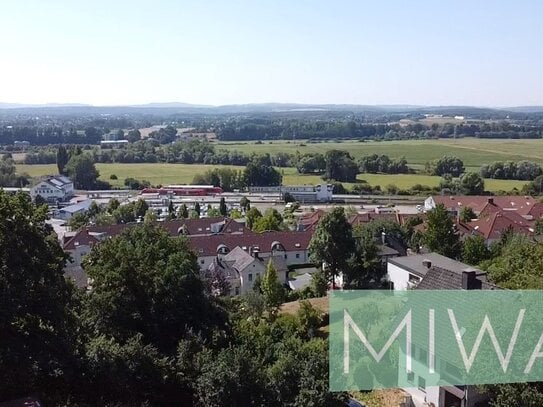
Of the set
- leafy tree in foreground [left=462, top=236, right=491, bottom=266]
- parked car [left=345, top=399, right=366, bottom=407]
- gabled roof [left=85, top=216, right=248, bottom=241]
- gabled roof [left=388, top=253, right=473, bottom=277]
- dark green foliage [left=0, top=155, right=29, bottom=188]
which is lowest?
dark green foliage [left=0, top=155, right=29, bottom=188]

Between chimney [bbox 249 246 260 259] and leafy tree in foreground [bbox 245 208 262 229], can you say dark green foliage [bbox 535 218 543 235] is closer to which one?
chimney [bbox 249 246 260 259]

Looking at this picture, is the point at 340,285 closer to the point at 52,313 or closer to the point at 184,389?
the point at 184,389

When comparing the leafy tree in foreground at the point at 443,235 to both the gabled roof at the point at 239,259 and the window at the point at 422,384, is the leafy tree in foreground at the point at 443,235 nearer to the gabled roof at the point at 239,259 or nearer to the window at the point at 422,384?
the gabled roof at the point at 239,259

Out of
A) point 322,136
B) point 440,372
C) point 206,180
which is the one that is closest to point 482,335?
point 440,372

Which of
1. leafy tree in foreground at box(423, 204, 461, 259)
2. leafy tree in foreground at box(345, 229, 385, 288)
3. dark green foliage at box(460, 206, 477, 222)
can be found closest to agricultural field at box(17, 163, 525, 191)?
dark green foliage at box(460, 206, 477, 222)

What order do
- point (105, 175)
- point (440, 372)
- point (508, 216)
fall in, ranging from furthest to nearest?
point (105, 175), point (508, 216), point (440, 372)

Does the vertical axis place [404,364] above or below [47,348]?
below
